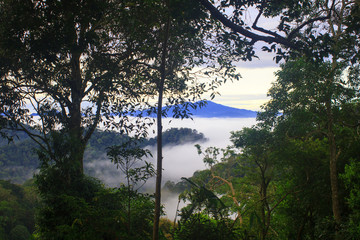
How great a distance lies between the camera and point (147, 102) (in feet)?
23.7

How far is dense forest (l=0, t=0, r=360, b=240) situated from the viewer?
13.1 ft

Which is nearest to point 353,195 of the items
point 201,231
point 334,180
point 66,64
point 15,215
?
point 334,180

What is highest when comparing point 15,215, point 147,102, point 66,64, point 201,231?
point 66,64

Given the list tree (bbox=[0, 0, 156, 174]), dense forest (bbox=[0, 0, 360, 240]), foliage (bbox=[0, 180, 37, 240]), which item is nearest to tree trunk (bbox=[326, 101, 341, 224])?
dense forest (bbox=[0, 0, 360, 240])

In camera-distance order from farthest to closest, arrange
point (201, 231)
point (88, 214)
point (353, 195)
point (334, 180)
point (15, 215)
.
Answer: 1. point (15, 215)
2. point (353, 195)
3. point (334, 180)
4. point (88, 214)
5. point (201, 231)

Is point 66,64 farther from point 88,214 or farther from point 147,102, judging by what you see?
point 88,214

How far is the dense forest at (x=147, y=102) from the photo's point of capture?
4008mm

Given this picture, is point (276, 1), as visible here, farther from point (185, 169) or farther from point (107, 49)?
point (185, 169)

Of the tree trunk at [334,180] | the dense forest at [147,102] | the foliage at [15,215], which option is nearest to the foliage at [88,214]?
the dense forest at [147,102]

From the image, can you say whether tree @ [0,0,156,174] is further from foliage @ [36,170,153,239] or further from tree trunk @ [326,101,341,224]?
tree trunk @ [326,101,341,224]

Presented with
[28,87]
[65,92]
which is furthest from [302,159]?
[28,87]

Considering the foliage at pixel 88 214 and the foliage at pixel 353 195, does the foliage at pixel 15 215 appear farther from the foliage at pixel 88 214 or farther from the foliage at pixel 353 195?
the foliage at pixel 353 195

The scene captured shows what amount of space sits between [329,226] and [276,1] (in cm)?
520

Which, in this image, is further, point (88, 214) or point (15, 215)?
point (15, 215)
